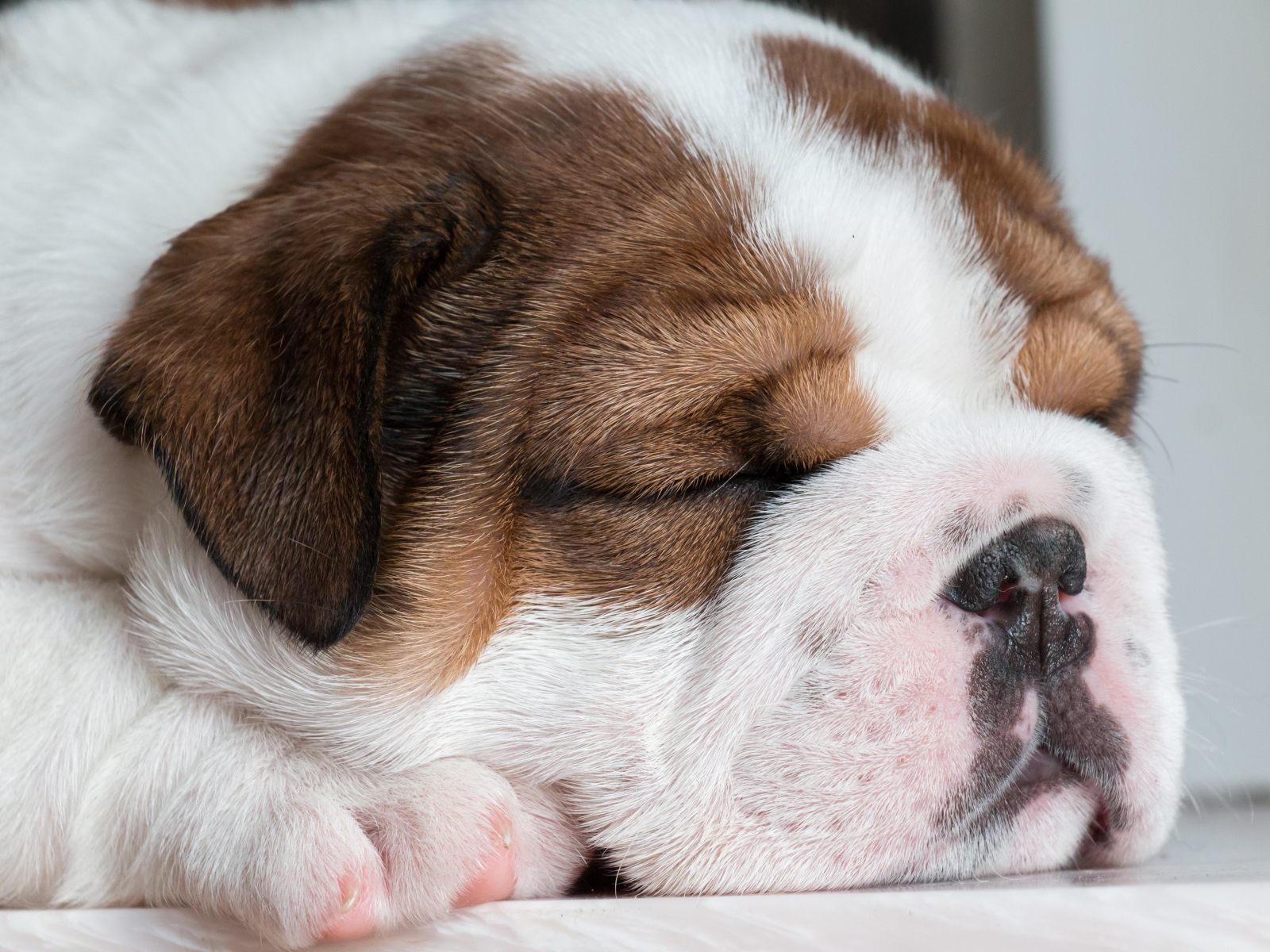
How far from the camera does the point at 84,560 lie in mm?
1751

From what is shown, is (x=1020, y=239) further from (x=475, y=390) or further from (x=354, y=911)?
(x=354, y=911)

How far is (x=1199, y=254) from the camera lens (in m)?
3.15

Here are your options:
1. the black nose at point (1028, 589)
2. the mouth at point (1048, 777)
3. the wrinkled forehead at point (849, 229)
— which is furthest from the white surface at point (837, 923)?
the wrinkled forehead at point (849, 229)

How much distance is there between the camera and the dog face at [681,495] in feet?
4.67

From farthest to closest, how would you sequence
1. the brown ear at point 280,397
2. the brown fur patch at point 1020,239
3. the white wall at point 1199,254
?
the white wall at point 1199,254
the brown fur patch at point 1020,239
the brown ear at point 280,397

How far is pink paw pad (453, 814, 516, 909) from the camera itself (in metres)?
1.36

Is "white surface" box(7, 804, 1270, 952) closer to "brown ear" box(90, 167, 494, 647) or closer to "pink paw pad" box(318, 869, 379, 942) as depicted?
"pink paw pad" box(318, 869, 379, 942)

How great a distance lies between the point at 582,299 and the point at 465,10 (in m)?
0.97

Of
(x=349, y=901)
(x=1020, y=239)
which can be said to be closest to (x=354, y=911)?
(x=349, y=901)

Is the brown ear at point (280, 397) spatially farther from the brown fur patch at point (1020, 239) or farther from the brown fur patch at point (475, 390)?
the brown fur patch at point (1020, 239)

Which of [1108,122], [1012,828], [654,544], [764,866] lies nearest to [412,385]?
[654,544]

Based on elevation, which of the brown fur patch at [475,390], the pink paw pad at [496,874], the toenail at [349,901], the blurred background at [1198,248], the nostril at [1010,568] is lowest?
the blurred background at [1198,248]

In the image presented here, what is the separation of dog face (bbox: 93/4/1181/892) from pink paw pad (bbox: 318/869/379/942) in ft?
0.83

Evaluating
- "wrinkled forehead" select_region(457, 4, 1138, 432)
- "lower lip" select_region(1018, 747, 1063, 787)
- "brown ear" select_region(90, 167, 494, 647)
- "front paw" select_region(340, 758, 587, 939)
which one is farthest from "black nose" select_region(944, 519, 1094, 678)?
"brown ear" select_region(90, 167, 494, 647)
